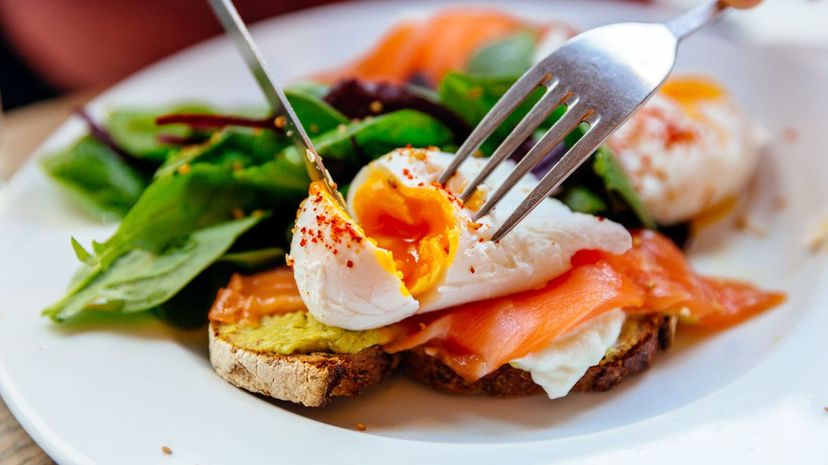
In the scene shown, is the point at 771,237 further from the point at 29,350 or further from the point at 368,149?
the point at 29,350

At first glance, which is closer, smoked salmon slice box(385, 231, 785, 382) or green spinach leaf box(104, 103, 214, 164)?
smoked salmon slice box(385, 231, 785, 382)

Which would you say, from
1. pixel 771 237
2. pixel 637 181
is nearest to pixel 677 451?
pixel 637 181

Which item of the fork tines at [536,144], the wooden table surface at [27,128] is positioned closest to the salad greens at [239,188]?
the fork tines at [536,144]

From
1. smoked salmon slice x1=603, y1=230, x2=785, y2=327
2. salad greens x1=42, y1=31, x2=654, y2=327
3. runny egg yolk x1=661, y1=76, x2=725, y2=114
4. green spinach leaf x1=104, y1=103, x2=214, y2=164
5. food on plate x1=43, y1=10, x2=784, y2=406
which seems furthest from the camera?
runny egg yolk x1=661, y1=76, x2=725, y2=114

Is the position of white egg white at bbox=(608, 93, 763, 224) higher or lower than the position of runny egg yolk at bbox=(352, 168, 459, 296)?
lower

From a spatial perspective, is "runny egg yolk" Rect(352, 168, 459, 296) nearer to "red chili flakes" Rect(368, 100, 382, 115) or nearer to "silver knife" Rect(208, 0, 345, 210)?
"silver knife" Rect(208, 0, 345, 210)

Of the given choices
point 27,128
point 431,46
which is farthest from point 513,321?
point 27,128

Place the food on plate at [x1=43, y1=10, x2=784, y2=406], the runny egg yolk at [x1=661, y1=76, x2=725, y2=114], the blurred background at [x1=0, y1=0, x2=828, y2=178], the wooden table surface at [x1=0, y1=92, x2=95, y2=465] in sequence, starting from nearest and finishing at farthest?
the food on plate at [x1=43, y1=10, x2=784, y2=406]
the runny egg yolk at [x1=661, y1=76, x2=725, y2=114]
the wooden table surface at [x1=0, y1=92, x2=95, y2=465]
the blurred background at [x1=0, y1=0, x2=828, y2=178]

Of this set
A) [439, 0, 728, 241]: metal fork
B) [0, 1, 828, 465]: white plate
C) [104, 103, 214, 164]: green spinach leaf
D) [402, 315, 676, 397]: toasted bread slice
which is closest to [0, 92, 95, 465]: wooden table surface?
[0, 1, 828, 465]: white plate
